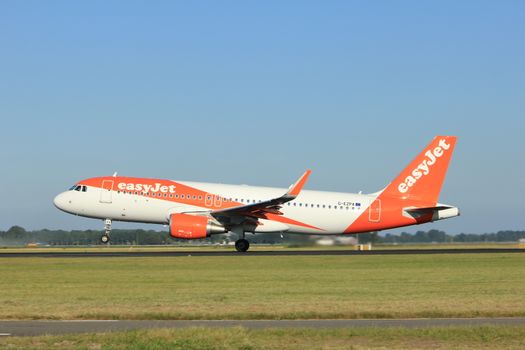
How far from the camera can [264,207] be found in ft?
161

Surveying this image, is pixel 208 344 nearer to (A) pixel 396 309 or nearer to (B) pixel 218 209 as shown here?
(A) pixel 396 309

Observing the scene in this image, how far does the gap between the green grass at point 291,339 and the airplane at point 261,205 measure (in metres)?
30.9

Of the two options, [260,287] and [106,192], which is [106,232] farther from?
[260,287]

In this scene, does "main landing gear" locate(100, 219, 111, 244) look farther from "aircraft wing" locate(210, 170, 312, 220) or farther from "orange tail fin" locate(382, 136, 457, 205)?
"orange tail fin" locate(382, 136, 457, 205)

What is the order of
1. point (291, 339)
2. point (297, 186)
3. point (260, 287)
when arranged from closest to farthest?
point (291, 339) < point (260, 287) < point (297, 186)

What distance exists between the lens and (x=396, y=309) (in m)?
21.4

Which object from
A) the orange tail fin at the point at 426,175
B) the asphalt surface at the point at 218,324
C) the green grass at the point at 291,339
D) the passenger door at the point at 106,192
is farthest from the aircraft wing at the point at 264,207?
the green grass at the point at 291,339

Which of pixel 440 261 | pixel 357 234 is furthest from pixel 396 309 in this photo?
pixel 357 234

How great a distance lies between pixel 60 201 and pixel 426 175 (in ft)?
76.3

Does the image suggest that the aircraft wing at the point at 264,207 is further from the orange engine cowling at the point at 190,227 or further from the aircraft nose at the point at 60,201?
the aircraft nose at the point at 60,201

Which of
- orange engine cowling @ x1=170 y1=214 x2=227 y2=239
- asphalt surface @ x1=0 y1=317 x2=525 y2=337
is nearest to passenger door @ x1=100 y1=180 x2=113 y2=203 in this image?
orange engine cowling @ x1=170 y1=214 x2=227 y2=239

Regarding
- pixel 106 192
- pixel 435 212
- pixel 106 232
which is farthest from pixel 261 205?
pixel 435 212

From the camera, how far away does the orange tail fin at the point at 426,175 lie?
5369 centimetres

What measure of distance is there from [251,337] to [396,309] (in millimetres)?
6331
